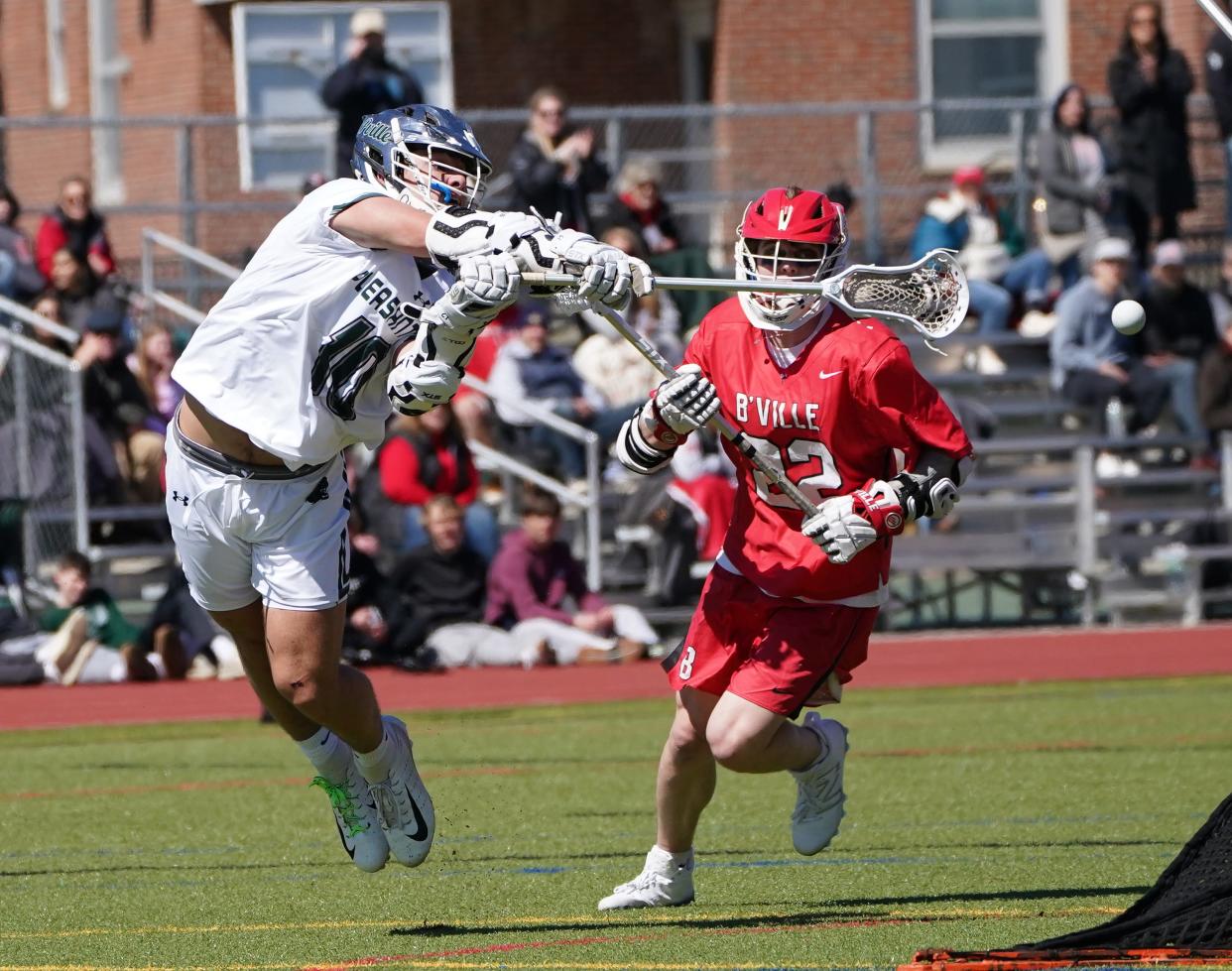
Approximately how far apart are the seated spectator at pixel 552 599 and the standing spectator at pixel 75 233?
3.97m

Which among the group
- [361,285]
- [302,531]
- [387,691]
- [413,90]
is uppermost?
[413,90]

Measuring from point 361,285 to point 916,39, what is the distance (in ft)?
53.7

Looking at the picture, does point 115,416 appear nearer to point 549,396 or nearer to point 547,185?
point 549,396

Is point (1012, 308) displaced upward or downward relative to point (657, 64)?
downward

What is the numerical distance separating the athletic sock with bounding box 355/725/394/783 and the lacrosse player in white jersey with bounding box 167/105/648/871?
89 mm

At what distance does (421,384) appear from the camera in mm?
5766

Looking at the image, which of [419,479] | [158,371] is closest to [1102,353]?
[419,479]

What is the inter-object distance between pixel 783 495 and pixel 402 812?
4.67ft

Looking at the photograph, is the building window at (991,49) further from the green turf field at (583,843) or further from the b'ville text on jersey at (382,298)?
the b'ville text on jersey at (382,298)

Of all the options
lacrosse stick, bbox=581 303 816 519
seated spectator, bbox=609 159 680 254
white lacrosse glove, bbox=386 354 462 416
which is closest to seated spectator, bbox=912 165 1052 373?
seated spectator, bbox=609 159 680 254

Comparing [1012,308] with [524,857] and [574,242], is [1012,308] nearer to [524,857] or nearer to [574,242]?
[524,857]

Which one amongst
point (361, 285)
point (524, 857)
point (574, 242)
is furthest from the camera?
point (524, 857)

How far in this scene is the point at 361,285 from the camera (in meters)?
6.11

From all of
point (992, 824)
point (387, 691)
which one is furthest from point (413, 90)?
point (992, 824)
